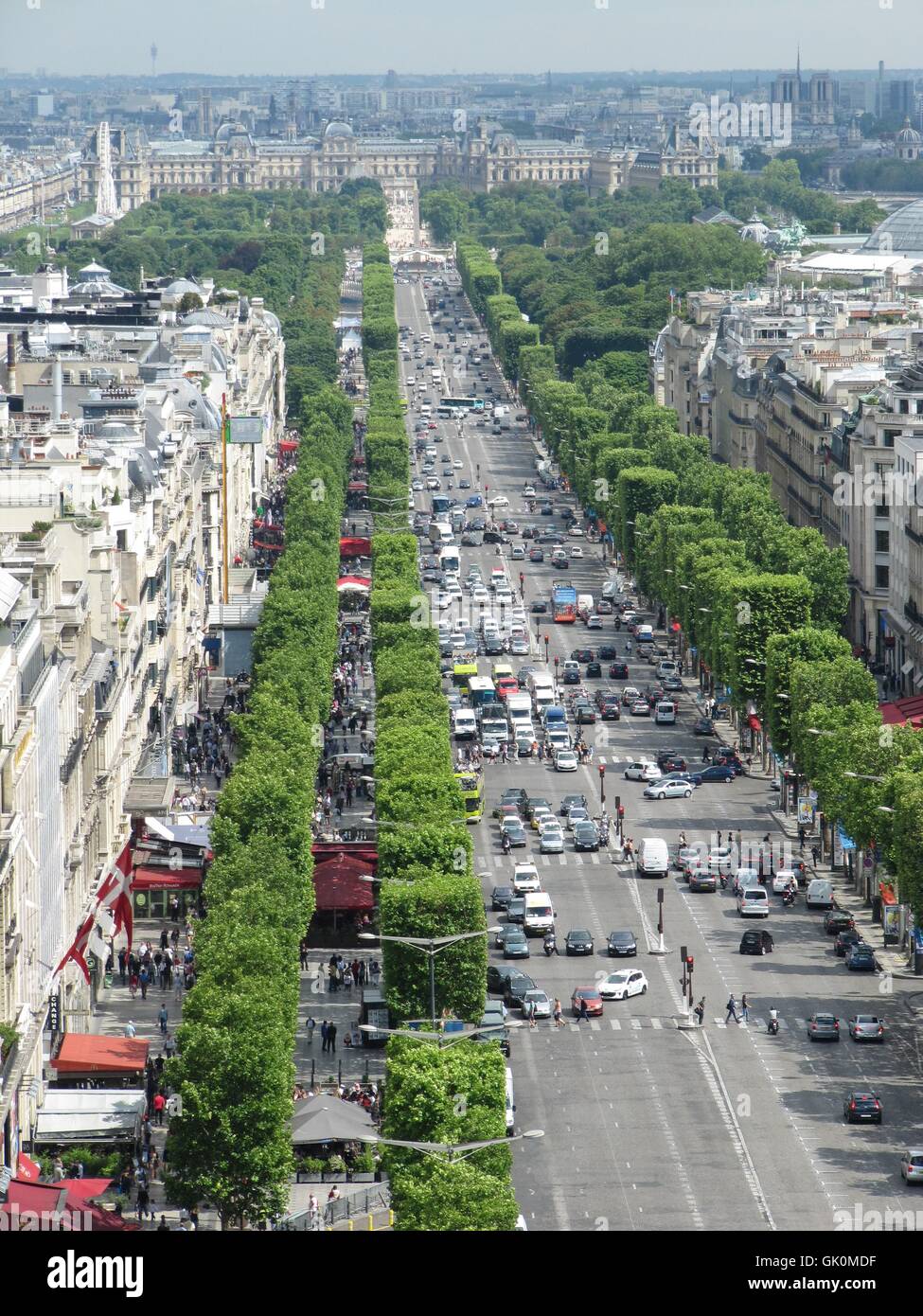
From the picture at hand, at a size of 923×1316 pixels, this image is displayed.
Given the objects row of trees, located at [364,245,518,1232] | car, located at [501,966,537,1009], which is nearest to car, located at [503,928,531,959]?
car, located at [501,966,537,1009]

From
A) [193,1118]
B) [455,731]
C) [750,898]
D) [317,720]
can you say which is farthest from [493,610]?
[193,1118]

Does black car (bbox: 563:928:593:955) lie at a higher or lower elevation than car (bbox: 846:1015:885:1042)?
lower

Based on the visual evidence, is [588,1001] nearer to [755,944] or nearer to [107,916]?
[755,944]

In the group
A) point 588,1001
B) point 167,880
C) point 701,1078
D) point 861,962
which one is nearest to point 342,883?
point 167,880

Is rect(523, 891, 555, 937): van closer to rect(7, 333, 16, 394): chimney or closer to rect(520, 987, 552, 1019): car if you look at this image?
rect(520, 987, 552, 1019): car

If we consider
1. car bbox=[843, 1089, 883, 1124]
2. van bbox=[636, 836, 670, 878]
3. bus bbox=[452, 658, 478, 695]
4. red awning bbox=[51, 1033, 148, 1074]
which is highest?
car bbox=[843, 1089, 883, 1124]
